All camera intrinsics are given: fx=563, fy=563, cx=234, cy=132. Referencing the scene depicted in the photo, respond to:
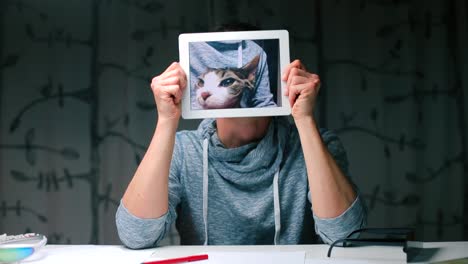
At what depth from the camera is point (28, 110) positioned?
2.35m

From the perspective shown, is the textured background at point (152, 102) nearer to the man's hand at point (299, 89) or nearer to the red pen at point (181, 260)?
the man's hand at point (299, 89)

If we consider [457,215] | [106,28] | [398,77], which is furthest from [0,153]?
[457,215]

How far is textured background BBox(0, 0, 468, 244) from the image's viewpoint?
88.8 inches

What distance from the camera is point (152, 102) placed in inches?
90.8

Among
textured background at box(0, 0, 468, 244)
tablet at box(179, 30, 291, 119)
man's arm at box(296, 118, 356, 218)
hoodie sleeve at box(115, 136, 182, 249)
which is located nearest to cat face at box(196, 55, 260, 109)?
tablet at box(179, 30, 291, 119)

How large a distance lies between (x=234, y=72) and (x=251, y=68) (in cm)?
4

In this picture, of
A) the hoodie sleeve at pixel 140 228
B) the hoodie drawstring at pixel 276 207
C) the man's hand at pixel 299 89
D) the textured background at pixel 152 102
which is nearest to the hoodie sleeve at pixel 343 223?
the hoodie drawstring at pixel 276 207

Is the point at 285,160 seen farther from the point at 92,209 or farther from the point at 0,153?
the point at 0,153

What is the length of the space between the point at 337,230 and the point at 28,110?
1.62 meters

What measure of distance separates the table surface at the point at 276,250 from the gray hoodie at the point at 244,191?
15 centimetres

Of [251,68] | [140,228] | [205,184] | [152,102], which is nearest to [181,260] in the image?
[140,228]

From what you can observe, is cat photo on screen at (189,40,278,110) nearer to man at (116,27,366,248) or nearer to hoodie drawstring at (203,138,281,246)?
man at (116,27,366,248)

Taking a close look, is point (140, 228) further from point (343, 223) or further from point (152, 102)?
point (152, 102)

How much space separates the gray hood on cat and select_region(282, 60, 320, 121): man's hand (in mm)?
148
